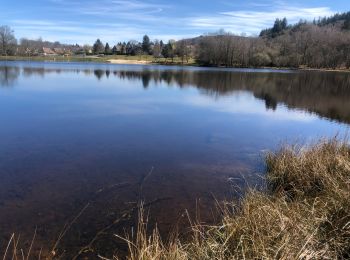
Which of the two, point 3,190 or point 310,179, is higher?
point 310,179

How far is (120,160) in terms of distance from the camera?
1266cm

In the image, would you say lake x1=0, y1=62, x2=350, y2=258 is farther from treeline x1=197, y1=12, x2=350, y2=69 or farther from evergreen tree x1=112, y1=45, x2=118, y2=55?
evergreen tree x1=112, y1=45, x2=118, y2=55

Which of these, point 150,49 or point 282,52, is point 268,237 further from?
point 150,49

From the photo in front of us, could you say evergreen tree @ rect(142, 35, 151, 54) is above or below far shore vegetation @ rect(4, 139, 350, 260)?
above

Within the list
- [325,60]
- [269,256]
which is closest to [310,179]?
[269,256]

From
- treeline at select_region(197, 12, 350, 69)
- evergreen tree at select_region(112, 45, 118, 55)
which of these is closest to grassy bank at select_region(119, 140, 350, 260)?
treeline at select_region(197, 12, 350, 69)

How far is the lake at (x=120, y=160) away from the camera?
819 cm

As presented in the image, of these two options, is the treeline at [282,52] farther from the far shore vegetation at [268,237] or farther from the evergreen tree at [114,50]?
the far shore vegetation at [268,237]

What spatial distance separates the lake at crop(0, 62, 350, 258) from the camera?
322 inches

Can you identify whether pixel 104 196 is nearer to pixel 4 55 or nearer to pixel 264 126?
pixel 264 126

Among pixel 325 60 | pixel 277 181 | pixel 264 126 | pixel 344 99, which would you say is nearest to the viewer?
pixel 277 181

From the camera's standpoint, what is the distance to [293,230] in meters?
5.55

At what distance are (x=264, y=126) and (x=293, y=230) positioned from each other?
603 inches

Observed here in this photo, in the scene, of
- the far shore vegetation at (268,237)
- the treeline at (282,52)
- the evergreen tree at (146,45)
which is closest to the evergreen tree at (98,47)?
the evergreen tree at (146,45)
